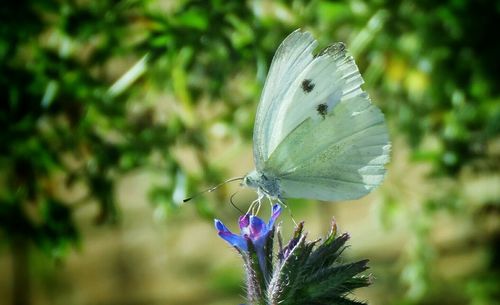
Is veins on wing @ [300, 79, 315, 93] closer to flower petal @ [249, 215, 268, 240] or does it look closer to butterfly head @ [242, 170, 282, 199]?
butterfly head @ [242, 170, 282, 199]

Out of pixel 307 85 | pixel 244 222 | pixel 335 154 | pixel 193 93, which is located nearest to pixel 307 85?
pixel 307 85

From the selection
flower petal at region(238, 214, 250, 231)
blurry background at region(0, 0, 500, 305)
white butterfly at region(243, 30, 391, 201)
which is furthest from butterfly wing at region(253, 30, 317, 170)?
blurry background at region(0, 0, 500, 305)

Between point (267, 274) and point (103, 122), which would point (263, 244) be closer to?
point (267, 274)

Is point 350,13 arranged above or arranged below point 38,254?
below

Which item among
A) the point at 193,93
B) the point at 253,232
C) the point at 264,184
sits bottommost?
the point at 253,232

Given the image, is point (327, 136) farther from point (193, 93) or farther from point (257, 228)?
point (193, 93)

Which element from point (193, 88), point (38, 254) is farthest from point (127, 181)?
point (193, 88)

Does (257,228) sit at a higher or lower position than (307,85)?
lower
